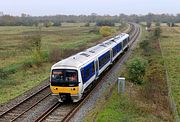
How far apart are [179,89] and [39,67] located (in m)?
14.9

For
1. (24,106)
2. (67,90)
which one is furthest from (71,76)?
(24,106)

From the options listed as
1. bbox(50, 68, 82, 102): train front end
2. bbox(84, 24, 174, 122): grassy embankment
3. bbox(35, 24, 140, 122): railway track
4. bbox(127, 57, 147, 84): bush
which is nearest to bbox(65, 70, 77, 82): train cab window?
bbox(50, 68, 82, 102): train front end

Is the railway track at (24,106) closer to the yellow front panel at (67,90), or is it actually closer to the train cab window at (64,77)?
the yellow front panel at (67,90)

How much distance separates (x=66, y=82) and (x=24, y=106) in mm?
3127

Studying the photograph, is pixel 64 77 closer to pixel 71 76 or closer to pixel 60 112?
pixel 71 76

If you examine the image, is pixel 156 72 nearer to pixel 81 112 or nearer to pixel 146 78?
pixel 146 78

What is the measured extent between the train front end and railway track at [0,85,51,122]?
6.21 ft

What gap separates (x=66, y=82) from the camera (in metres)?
20.2

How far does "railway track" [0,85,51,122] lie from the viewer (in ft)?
61.0

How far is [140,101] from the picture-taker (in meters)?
21.7

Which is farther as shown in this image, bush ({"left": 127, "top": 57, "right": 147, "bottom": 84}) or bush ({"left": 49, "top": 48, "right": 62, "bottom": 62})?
bush ({"left": 49, "top": 48, "right": 62, "bottom": 62})

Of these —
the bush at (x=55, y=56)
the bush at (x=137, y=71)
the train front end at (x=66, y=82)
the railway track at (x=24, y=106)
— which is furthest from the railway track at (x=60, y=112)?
the bush at (x=55, y=56)

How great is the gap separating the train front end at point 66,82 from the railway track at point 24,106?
1.89m

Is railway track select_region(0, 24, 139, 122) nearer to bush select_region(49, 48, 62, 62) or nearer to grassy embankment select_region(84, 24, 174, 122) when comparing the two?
grassy embankment select_region(84, 24, 174, 122)
